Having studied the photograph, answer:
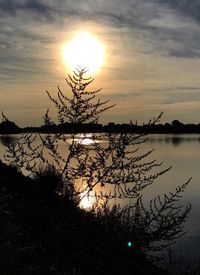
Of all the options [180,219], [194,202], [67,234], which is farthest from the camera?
[194,202]

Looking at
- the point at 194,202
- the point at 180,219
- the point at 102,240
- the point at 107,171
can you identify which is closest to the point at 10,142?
the point at 107,171

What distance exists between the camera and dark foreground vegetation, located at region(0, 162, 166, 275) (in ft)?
23.1

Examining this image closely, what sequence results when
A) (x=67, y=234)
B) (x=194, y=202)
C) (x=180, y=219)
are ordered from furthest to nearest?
(x=194, y=202), (x=180, y=219), (x=67, y=234)

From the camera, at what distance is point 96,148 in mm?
7203

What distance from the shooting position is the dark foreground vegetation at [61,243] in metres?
7.03

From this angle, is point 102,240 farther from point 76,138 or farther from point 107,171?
point 76,138

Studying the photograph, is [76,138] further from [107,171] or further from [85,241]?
[85,241]

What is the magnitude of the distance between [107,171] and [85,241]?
1195 millimetres

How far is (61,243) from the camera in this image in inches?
275

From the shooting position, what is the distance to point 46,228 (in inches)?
281

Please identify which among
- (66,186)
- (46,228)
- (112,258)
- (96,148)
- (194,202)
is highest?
(96,148)

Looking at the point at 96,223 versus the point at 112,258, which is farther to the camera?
the point at 96,223

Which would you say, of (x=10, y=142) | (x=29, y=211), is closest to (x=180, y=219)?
(x=29, y=211)

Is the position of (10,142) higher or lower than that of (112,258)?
higher
